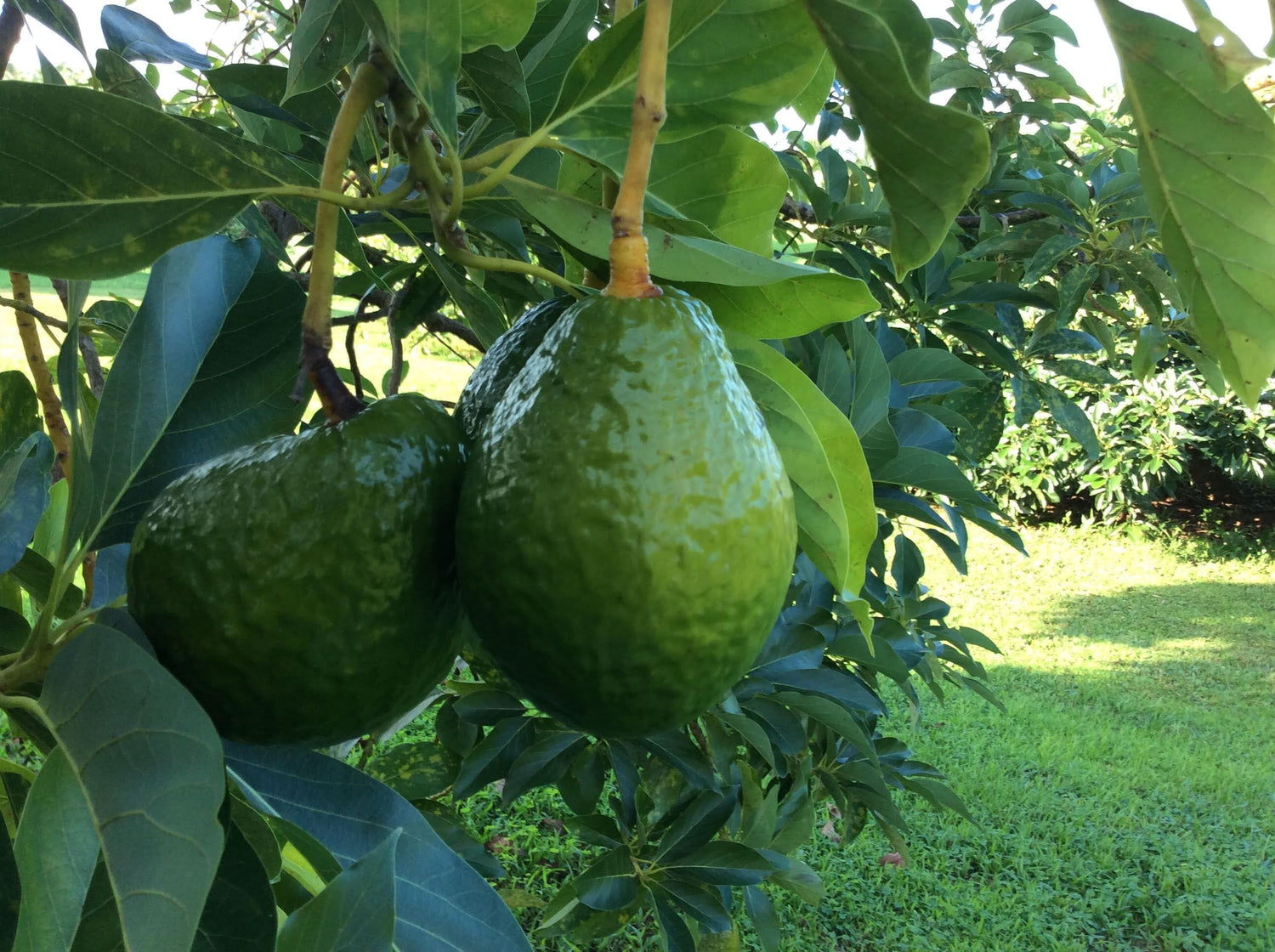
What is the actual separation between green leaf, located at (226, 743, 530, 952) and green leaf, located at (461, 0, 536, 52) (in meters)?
0.57

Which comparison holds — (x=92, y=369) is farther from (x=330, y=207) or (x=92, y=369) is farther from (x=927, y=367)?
(x=927, y=367)

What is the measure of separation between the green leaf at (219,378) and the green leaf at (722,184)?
0.32 metres

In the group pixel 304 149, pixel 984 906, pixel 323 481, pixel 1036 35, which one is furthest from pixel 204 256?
pixel 984 906

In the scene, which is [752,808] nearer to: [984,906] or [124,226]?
[124,226]

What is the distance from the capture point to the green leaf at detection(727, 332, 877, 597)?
721 mm

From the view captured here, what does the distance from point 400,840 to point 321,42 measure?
68cm

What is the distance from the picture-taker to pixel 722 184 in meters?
0.83

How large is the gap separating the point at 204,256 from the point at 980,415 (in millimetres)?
2339

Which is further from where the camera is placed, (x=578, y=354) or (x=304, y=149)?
(x=304, y=149)

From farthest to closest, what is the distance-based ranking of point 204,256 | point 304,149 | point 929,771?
point 929,771, point 304,149, point 204,256

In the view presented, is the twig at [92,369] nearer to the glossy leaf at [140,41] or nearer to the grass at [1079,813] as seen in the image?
the glossy leaf at [140,41]

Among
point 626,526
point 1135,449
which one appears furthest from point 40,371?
point 1135,449

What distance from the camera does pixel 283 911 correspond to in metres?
0.99

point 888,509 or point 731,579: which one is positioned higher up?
point 731,579
